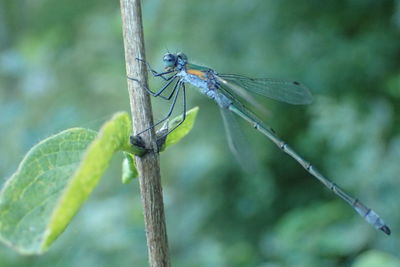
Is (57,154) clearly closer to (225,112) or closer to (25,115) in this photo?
(225,112)

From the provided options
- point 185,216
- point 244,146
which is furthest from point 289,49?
point 244,146

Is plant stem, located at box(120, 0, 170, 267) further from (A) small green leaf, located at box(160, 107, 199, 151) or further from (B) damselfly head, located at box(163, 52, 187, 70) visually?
(B) damselfly head, located at box(163, 52, 187, 70)

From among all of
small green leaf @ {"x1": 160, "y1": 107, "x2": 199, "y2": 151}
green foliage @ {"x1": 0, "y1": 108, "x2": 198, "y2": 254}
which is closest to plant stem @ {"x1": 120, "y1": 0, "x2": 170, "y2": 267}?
green foliage @ {"x1": 0, "y1": 108, "x2": 198, "y2": 254}

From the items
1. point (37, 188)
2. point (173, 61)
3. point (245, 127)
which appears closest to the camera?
point (37, 188)

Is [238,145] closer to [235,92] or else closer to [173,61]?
[235,92]

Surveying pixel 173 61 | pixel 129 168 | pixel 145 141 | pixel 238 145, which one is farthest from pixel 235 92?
pixel 145 141

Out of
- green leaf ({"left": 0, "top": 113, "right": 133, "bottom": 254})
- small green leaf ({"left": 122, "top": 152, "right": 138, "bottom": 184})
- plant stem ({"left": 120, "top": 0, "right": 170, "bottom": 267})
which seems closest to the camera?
green leaf ({"left": 0, "top": 113, "right": 133, "bottom": 254})
